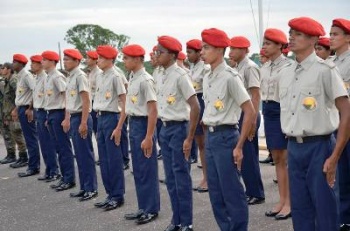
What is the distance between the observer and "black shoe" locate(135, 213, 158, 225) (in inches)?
206

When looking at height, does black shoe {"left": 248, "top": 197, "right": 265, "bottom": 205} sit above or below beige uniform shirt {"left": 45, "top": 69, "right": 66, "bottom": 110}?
below

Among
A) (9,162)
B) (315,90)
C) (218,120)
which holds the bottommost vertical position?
(9,162)

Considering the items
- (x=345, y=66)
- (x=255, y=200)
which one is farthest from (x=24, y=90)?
(x=345, y=66)

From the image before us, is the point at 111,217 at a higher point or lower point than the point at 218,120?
lower

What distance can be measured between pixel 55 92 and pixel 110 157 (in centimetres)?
188

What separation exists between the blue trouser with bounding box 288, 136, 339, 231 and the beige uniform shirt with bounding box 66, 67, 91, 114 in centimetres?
359

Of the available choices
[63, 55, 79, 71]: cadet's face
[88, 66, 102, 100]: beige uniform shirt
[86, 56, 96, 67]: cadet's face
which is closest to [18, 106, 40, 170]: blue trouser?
[88, 66, 102, 100]: beige uniform shirt

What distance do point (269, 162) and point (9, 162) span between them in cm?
551

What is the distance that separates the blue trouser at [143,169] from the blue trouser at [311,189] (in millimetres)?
Answer: 2118

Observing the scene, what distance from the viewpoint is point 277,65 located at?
5.11 metres

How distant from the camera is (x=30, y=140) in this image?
337 inches

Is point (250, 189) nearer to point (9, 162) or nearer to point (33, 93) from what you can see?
point (33, 93)

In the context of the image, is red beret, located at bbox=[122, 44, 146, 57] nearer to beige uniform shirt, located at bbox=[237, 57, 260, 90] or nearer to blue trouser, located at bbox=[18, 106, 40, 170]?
beige uniform shirt, located at bbox=[237, 57, 260, 90]

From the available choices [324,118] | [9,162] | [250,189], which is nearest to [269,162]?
[250,189]
